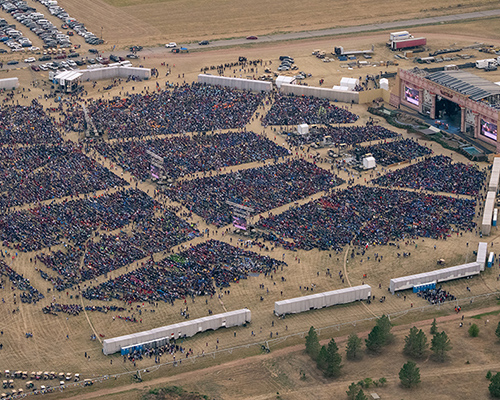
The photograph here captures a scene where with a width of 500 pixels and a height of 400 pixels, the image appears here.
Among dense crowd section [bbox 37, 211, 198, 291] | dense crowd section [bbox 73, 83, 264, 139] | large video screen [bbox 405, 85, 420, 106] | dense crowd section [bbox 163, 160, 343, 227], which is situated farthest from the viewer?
large video screen [bbox 405, 85, 420, 106]

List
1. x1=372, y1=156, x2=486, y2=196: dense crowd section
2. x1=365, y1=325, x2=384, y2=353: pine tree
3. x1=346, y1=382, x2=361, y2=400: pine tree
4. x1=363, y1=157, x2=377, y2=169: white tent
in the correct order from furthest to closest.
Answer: x1=363, y1=157, x2=377, y2=169: white tent, x1=372, y1=156, x2=486, y2=196: dense crowd section, x1=365, y1=325, x2=384, y2=353: pine tree, x1=346, y1=382, x2=361, y2=400: pine tree

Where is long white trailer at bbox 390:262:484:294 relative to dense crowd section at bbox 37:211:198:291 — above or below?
below

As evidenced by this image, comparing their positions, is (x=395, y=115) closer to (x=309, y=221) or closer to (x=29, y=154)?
(x=309, y=221)

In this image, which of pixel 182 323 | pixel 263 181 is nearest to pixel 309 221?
pixel 263 181

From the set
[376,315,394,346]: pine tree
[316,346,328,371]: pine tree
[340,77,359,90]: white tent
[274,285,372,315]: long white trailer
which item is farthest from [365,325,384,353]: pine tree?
[340,77,359,90]: white tent

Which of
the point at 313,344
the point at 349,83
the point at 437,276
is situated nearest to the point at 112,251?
the point at 313,344

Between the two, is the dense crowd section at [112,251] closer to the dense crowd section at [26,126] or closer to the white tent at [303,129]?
the white tent at [303,129]

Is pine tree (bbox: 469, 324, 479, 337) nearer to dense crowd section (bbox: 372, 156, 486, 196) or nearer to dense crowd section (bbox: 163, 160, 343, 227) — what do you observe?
dense crowd section (bbox: 372, 156, 486, 196)
